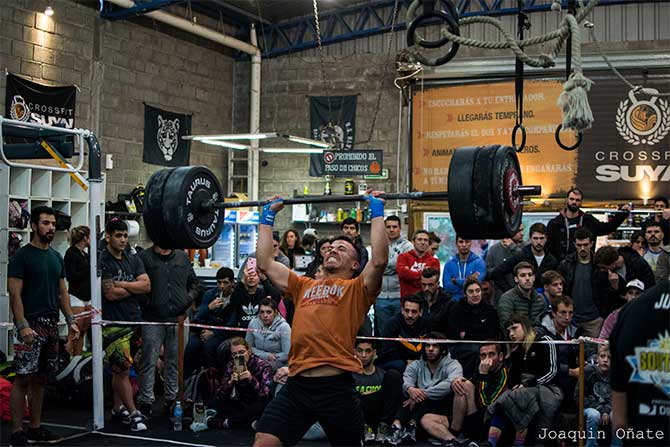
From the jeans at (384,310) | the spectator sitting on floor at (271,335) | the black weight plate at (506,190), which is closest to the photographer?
the black weight plate at (506,190)

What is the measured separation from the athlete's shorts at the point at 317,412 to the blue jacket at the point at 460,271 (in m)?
2.84

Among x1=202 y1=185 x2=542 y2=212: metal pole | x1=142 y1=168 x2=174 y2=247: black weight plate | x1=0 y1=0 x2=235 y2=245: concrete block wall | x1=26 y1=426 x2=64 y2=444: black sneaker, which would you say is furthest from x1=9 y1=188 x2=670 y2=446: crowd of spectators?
x1=0 y1=0 x2=235 y2=245: concrete block wall

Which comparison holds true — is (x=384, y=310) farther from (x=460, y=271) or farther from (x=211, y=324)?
(x=211, y=324)

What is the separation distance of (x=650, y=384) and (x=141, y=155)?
9.17 m

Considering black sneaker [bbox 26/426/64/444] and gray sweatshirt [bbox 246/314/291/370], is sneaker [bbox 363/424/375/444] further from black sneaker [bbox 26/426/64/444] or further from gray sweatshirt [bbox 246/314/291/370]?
black sneaker [bbox 26/426/64/444]

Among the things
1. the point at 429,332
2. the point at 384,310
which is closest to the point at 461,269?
the point at 384,310

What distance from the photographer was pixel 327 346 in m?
3.41

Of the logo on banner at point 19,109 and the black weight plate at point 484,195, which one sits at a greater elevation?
A: the logo on banner at point 19,109

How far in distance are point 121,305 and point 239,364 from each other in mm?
877

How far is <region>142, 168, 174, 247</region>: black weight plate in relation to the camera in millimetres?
3803

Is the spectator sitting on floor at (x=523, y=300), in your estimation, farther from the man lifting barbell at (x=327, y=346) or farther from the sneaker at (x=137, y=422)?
the sneaker at (x=137, y=422)

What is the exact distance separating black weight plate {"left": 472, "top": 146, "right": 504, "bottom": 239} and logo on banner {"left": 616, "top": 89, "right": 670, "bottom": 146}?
7.29 m

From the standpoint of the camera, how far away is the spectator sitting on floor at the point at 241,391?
532 cm

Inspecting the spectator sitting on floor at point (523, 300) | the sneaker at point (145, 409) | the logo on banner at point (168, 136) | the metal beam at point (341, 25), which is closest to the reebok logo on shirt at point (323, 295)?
the spectator sitting on floor at point (523, 300)
